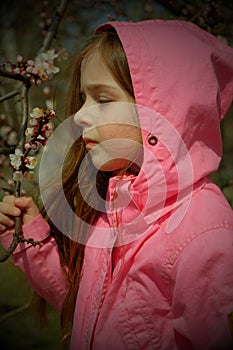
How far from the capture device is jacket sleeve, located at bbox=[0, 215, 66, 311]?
79cm

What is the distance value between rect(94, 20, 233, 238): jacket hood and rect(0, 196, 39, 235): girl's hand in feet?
0.64

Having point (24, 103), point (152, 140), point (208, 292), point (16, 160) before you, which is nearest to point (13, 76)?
point (24, 103)

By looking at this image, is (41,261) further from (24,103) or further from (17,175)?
(24,103)

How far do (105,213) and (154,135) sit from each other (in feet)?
0.61

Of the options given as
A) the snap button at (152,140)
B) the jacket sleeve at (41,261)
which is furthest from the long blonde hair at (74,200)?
the snap button at (152,140)

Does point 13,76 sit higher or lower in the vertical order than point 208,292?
higher

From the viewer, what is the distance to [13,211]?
0.77 m

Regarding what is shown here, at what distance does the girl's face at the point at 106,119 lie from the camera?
70 cm

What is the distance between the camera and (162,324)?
26.5 inches

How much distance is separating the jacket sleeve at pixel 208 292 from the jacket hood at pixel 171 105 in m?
0.09

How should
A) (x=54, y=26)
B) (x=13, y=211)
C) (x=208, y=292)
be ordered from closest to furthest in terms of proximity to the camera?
(x=208, y=292) < (x=13, y=211) < (x=54, y=26)

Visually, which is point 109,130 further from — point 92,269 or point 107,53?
point 92,269

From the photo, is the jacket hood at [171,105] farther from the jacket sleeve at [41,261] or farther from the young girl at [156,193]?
the jacket sleeve at [41,261]

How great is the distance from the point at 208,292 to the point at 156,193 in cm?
15
